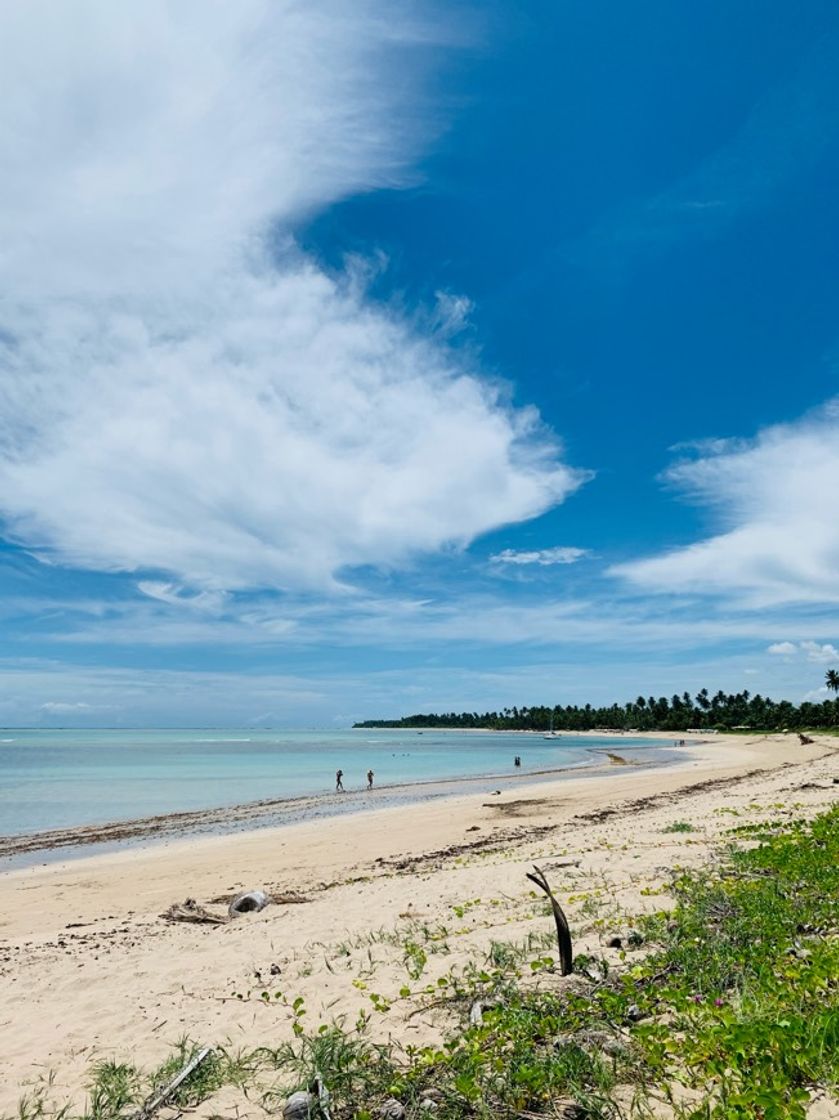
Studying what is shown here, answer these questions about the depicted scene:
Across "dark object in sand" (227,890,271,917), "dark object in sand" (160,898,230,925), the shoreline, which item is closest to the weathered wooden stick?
"dark object in sand" (160,898,230,925)

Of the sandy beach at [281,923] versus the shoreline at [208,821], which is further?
the shoreline at [208,821]

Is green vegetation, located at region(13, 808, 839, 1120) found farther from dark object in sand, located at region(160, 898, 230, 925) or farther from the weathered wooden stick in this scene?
dark object in sand, located at region(160, 898, 230, 925)

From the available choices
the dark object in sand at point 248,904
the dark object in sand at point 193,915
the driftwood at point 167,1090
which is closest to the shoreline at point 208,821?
the dark object in sand at point 193,915

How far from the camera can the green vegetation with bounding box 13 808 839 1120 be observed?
4.53m

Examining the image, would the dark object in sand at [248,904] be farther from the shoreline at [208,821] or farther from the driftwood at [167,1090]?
the shoreline at [208,821]

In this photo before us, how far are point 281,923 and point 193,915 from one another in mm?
2987

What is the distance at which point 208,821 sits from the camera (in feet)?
109

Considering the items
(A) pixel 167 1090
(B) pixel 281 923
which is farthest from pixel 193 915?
(A) pixel 167 1090

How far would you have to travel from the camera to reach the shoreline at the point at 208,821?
26.4 metres

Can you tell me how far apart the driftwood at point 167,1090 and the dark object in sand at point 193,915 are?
7626 mm

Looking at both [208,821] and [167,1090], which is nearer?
[167,1090]

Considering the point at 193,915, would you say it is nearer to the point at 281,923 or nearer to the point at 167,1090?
the point at 281,923

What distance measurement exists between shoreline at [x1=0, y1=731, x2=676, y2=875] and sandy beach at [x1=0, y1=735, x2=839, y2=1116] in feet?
9.81

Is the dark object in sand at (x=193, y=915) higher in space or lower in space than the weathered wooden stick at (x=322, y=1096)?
lower
